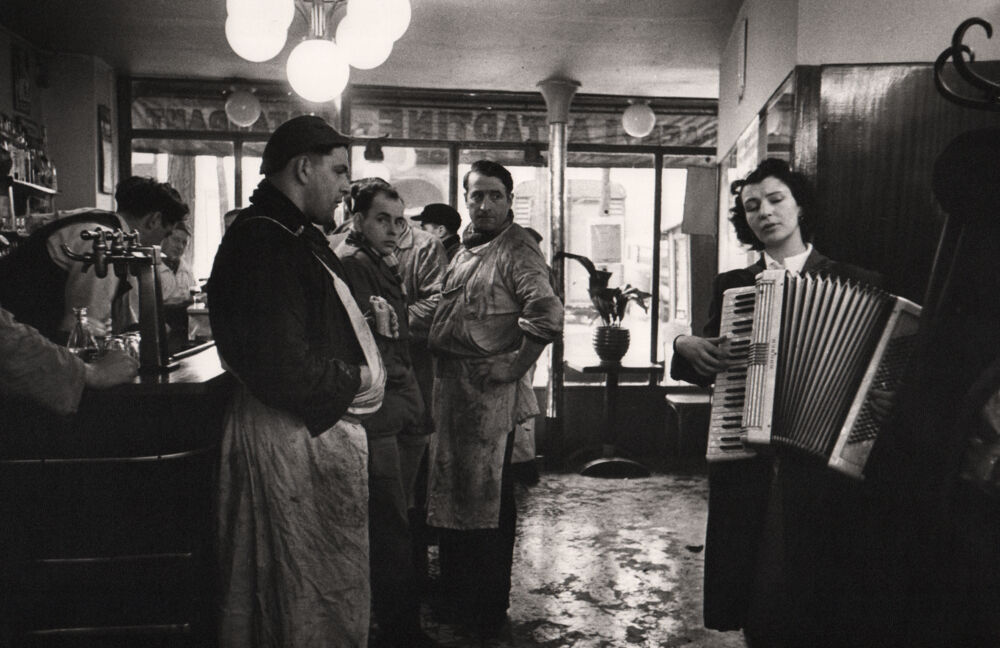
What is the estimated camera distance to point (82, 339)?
99.8 inches

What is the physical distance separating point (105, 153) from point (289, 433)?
17.4ft

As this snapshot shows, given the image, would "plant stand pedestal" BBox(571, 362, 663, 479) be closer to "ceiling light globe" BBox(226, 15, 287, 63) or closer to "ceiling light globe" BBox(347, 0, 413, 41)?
"ceiling light globe" BBox(347, 0, 413, 41)

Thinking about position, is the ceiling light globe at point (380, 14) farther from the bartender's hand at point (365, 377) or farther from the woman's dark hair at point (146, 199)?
the bartender's hand at point (365, 377)

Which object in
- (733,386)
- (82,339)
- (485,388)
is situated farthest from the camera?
(485,388)

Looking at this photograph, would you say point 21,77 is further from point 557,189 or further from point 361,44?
point 557,189

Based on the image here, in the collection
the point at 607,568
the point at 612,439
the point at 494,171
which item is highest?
the point at 494,171

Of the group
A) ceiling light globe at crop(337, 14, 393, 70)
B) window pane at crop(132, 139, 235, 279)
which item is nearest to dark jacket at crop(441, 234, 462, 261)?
ceiling light globe at crop(337, 14, 393, 70)

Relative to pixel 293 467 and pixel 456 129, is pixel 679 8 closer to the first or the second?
pixel 456 129

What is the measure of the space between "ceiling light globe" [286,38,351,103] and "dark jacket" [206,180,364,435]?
1.63 m

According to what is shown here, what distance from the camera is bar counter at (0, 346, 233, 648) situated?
2416 millimetres

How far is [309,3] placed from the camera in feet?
12.6

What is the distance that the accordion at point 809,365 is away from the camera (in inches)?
84.6

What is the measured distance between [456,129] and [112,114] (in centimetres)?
270

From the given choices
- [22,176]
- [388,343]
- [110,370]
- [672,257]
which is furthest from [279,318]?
[672,257]
